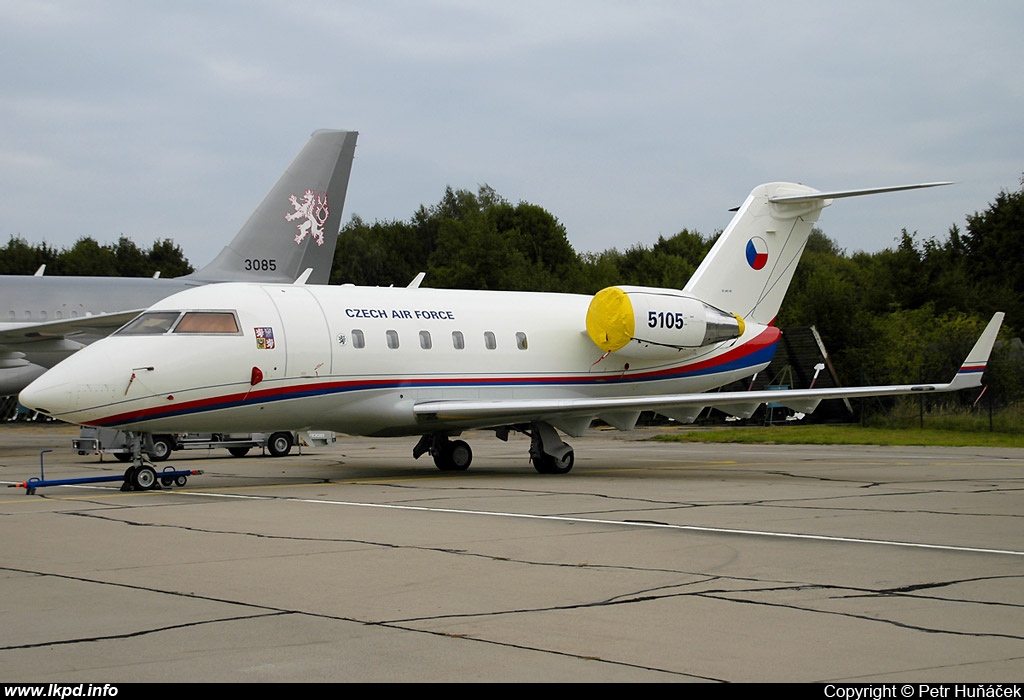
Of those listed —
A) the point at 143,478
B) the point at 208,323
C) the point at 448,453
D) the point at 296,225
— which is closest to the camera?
the point at 143,478

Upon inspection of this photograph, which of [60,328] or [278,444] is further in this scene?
[60,328]

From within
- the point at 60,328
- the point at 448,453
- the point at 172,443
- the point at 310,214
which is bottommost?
the point at 448,453

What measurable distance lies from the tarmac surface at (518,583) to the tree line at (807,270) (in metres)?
21.9

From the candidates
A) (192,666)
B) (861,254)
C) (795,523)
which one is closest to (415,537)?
(795,523)

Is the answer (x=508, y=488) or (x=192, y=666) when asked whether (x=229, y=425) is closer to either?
(x=508, y=488)

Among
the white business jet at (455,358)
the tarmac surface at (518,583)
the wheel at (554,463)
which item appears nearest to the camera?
the tarmac surface at (518,583)

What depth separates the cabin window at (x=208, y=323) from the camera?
52.2 ft

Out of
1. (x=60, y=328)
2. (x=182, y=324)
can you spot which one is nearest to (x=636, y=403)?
(x=182, y=324)

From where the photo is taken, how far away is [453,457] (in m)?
19.7

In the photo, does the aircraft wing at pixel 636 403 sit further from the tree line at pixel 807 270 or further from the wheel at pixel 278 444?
the tree line at pixel 807 270

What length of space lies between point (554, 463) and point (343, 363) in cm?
405

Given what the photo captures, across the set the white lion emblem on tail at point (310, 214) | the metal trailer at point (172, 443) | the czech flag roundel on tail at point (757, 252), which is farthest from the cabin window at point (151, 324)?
the white lion emblem on tail at point (310, 214)

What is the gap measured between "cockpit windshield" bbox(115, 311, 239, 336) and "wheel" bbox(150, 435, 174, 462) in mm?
7145

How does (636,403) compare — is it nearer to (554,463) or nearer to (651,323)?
(554,463)
